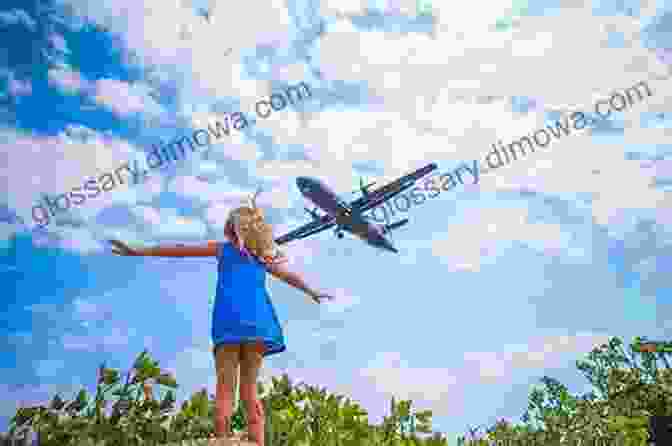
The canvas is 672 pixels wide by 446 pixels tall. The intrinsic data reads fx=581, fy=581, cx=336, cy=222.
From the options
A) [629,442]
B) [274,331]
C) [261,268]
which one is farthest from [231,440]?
[629,442]

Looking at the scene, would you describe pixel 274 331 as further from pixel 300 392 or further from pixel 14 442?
pixel 14 442

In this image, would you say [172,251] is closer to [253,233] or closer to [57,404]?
[253,233]

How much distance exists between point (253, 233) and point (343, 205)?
24269 millimetres

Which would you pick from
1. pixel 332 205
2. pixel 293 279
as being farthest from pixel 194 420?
pixel 332 205

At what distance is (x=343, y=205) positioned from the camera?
95.5 ft

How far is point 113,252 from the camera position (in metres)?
4.51

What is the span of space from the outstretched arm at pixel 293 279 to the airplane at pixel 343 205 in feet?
74.6

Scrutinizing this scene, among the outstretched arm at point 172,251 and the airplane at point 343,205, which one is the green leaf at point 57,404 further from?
the airplane at point 343,205

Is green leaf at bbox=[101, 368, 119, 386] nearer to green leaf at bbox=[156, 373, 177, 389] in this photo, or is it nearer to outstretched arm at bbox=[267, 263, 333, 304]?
green leaf at bbox=[156, 373, 177, 389]

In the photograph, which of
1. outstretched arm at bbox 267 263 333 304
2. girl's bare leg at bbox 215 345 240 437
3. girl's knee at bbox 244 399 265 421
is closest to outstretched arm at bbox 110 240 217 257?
outstretched arm at bbox 267 263 333 304

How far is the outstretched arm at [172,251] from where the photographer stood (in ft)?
14.9

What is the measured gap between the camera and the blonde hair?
4.87 metres

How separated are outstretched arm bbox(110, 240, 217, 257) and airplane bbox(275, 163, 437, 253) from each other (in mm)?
22954

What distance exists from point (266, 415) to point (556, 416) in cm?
558
